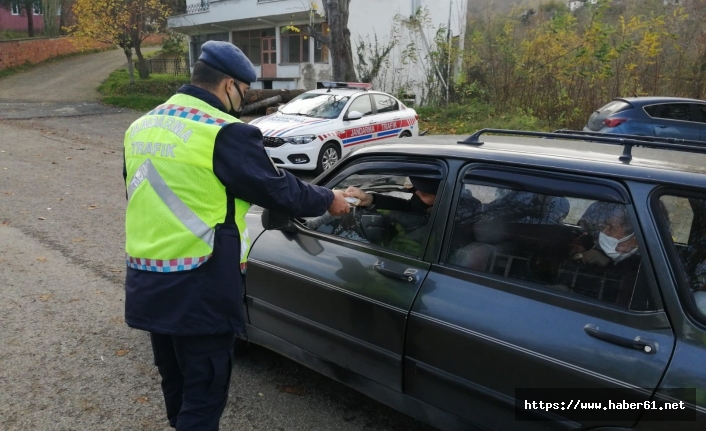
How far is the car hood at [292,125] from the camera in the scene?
10.1 meters

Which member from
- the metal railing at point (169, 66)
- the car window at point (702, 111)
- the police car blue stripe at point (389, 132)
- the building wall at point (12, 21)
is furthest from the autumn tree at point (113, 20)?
the building wall at point (12, 21)

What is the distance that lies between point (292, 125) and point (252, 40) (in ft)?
82.0

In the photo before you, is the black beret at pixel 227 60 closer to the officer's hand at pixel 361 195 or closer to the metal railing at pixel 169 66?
the officer's hand at pixel 361 195

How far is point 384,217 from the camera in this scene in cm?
311

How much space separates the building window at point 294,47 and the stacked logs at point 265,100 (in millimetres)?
10563

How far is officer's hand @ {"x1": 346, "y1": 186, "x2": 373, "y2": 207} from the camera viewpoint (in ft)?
9.93

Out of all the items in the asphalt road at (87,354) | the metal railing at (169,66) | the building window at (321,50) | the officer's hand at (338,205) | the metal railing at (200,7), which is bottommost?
the asphalt road at (87,354)

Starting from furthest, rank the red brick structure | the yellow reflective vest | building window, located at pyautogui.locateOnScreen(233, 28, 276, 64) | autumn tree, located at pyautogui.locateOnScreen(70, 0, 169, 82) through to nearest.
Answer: the red brick structure
building window, located at pyautogui.locateOnScreen(233, 28, 276, 64)
autumn tree, located at pyautogui.locateOnScreen(70, 0, 169, 82)
the yellow reflective vest

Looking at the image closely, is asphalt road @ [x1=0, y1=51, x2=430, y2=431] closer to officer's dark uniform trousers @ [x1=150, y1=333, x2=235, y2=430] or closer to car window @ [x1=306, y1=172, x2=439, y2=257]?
officer's dark uniform trousers @ [x1=150, y1=333, x2=235, y2=430]

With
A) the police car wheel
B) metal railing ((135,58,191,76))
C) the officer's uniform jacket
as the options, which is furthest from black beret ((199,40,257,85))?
metal railing ((135,58,191,76))

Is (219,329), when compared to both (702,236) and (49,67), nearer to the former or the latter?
(702,236)

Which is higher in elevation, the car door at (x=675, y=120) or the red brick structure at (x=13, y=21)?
the red brick structure at (x=13, y=21)

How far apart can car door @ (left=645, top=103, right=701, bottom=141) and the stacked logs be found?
12.1 metres

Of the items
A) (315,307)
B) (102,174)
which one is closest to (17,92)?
(102,174)
